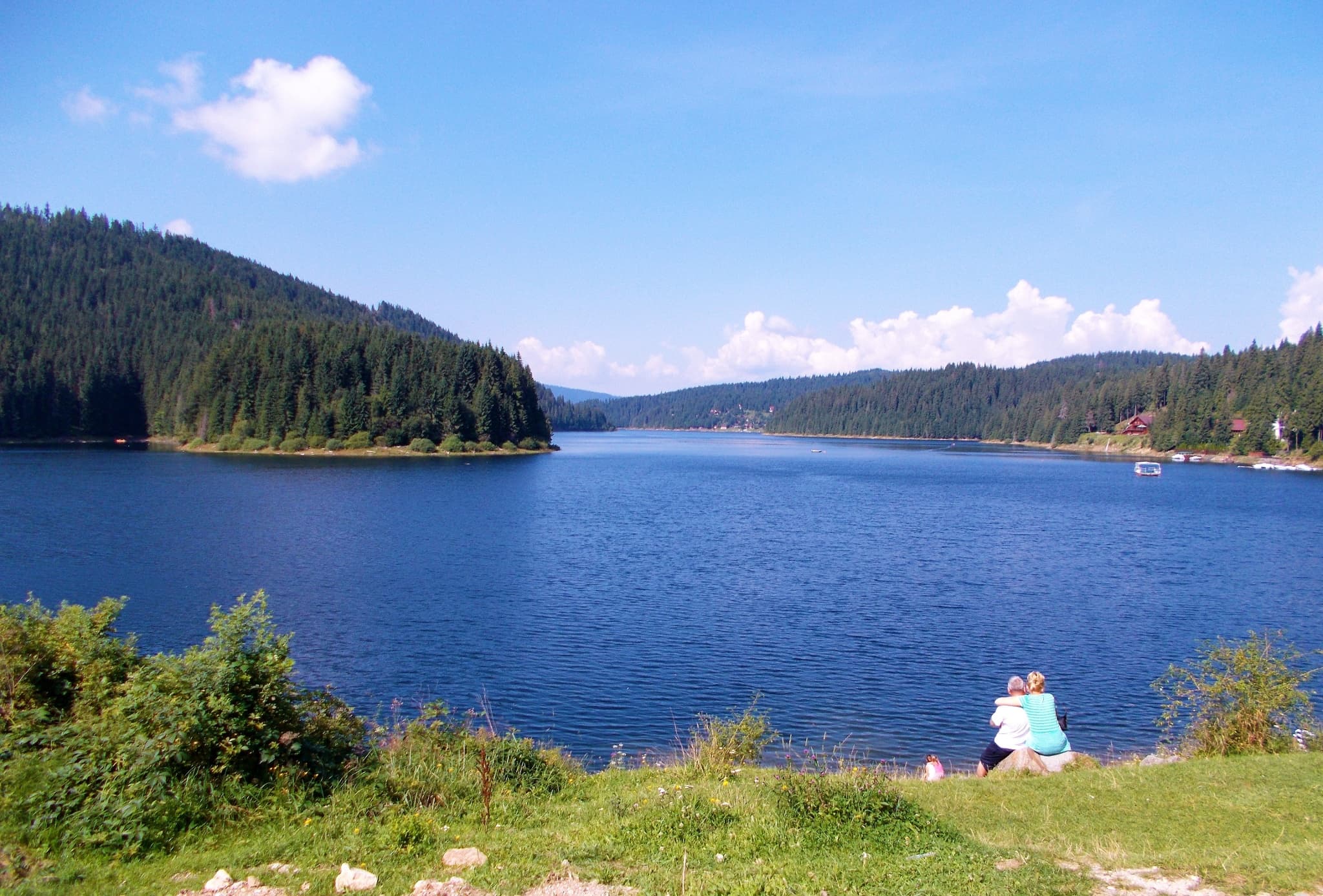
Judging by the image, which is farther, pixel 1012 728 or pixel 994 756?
pixel 994 756

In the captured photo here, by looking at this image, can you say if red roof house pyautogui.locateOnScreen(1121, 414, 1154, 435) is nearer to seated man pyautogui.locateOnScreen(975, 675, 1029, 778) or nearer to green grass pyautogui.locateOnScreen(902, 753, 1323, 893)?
seated man pyautogui.locateOnScreen(975, 675, 1029, 778)

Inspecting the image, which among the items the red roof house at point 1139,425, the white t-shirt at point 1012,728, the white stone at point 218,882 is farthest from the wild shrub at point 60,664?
the red roof house at point 1139,425

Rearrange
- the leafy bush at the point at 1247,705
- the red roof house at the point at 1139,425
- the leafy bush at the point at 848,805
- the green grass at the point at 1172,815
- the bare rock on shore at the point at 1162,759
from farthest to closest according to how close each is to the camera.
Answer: the red roof house at the point at 1139,425
the bare rock on shore at the point at 1162,759
the leafy bush at the point at 1247,705
the leafy bush at the point at 848,805
the green grass at the point at 1172,815

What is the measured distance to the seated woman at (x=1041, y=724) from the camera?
11.9 m

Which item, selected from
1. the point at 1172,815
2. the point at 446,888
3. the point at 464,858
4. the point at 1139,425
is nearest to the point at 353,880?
the point at 446,888

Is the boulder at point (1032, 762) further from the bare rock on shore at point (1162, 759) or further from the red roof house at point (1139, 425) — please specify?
the red roof house at point (1139, 425)

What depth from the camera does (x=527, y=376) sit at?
13788 cm

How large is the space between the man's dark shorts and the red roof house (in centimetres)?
16198

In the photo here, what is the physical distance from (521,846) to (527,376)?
13290 cm

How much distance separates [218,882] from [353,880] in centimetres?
113

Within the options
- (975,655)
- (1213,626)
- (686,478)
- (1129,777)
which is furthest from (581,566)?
(686,478)

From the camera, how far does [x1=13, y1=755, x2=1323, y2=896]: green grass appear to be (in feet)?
22.5

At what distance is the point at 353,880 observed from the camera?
6781 millimetres

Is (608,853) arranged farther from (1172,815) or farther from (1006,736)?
(1006,736)
